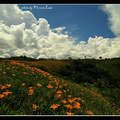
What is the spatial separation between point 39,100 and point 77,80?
6.44m

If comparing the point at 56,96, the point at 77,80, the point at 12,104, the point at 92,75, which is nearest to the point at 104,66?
the point at 92,75

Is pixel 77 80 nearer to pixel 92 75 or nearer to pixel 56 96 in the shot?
pixel 92 75

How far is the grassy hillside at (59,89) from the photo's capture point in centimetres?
272

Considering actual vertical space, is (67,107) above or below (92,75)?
below

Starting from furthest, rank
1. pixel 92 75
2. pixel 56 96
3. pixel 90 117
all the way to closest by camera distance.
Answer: pixel 92 75
pixel 56 96
pixel 90 117

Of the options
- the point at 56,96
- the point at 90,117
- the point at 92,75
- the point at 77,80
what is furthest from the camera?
the point at 92,75

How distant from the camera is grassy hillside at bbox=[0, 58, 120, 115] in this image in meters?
2.72

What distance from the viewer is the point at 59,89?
13.0 feet

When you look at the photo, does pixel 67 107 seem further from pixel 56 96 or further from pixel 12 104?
pixel 12 104

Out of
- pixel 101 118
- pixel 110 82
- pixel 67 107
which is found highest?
pixel 110 82

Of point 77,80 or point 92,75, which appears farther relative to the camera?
point 92,75

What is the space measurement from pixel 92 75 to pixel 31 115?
817 cm

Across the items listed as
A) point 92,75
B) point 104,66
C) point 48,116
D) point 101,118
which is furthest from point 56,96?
point 104,66

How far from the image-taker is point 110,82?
9.65 meters
